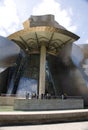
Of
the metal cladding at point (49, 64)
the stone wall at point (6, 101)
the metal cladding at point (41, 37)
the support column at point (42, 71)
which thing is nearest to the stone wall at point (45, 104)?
the stone wall at point (6, 101)

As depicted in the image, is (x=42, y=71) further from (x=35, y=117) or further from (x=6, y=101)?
(x=35, y=117)

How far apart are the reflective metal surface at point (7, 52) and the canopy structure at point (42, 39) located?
221 cm

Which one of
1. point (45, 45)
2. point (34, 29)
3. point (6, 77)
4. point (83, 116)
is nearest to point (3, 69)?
point (6, 77)

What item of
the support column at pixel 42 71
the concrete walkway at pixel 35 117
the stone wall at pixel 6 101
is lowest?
the concrete walkway at pixel 35 117

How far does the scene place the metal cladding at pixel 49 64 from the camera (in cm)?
2664

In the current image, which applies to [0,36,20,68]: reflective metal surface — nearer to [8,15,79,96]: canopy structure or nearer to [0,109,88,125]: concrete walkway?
[8,15,79,96]: canopy structure

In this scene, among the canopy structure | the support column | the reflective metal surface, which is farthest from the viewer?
the reflective metal surface

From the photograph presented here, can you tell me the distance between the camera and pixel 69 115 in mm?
10867

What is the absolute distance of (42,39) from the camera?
2598cm

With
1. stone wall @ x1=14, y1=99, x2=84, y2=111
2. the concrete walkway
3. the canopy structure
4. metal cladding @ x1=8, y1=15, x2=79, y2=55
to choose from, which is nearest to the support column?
the canopy structure

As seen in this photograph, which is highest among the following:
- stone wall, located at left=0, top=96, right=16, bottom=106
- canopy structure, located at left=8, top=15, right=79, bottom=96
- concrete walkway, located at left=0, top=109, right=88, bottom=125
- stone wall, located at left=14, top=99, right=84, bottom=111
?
canopy structure, located at left=8, top=15, right=79, bottom=96

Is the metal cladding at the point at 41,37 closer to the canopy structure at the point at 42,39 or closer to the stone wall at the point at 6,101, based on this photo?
the canopy structure at the point at 42,39

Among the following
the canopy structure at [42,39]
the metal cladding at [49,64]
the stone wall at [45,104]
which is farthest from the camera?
the metal cladding at [49,64]

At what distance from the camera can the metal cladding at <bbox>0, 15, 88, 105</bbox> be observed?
26.6 metres
